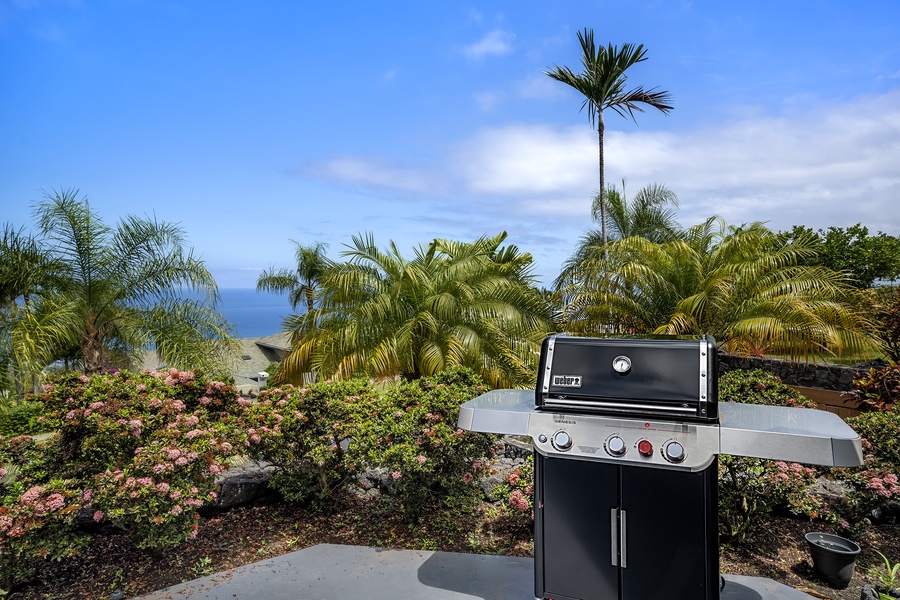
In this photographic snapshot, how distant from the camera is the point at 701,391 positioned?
8.72 feet

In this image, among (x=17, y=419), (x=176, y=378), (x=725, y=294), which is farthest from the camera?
(x=17, y=419)

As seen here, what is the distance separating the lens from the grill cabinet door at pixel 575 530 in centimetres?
291

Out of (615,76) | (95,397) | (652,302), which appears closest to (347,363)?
(95,397)

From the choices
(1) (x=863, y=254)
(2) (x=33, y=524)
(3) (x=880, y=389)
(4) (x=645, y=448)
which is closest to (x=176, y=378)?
(2) (x=33, y=524)

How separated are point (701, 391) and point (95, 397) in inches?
182

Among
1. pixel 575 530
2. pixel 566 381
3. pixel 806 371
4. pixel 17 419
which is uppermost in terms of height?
pixel 566 381

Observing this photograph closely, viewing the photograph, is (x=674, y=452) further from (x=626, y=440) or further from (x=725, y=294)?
(x=725, y=294)

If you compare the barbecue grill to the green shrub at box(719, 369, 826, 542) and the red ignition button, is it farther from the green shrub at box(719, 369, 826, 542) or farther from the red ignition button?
the green shrub at box(719, 369, 826, 542)

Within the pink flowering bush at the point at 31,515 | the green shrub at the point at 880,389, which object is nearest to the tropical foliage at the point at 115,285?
the pink flowering bush at the point at 31,515

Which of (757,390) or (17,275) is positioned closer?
(757,390)

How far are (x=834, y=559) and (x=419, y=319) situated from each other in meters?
5.60

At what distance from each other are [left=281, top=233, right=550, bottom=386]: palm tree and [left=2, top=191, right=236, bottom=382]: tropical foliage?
233 centimetres

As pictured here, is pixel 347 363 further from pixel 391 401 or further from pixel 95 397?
pixel 95 397

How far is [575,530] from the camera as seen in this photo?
299cm
